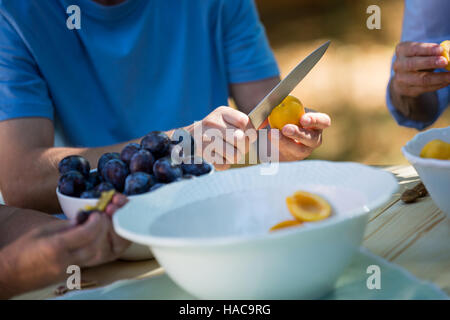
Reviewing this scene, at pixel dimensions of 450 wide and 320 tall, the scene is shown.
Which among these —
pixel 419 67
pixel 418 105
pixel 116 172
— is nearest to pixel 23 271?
pixel 116 172

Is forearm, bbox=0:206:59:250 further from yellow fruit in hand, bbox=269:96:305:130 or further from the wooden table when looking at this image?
yellow fruit in hand, bbox=269:96:305:130

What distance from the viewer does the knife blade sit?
0.82 metres

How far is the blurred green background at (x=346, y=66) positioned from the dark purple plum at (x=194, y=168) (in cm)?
268

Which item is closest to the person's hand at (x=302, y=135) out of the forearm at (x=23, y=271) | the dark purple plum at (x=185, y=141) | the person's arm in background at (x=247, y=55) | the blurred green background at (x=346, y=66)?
the dark purple plum at (x=185, y=141)

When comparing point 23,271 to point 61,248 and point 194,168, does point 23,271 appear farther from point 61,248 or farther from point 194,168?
point 194,168

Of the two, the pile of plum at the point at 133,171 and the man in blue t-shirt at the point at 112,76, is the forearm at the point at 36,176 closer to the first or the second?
the man in blue t-shirt at the point at 112,76

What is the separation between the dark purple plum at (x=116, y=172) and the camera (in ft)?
2.31

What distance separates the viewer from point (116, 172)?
0.71 meters

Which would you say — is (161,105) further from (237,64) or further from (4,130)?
(4,130)

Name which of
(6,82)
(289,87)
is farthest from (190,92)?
(289,87)

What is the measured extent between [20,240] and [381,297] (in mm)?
408

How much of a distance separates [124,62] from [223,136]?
503 millimetres

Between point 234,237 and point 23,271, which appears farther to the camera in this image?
point 23,271

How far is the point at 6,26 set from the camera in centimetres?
118
